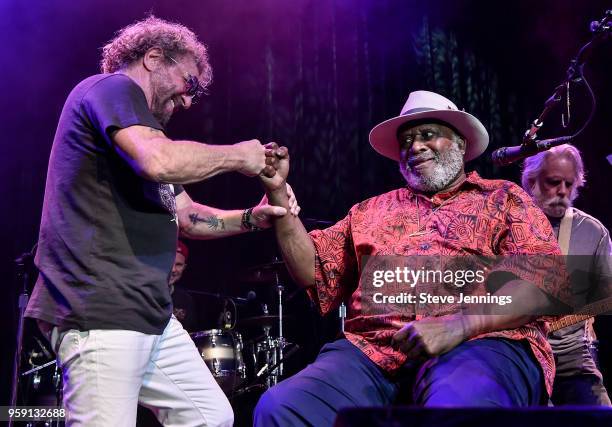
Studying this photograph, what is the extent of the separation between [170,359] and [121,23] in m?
4.54

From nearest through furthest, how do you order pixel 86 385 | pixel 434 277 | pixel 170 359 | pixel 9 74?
pixel 86 385 → pixel 170 359 → pixel 434 277 → pixel 9 74

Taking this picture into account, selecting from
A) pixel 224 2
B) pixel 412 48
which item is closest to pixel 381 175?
pixel 412 48

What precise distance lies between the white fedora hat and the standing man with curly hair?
3.59 ft

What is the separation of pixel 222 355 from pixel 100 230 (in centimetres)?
407

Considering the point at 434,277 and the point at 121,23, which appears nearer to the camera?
the point at 434,277

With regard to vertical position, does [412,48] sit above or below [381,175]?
above

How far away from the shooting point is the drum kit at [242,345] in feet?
20.2

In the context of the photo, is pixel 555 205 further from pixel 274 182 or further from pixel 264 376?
pixel 264 376

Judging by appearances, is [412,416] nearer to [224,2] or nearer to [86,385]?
[86,385]

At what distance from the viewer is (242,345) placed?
665cm

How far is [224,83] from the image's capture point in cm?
650

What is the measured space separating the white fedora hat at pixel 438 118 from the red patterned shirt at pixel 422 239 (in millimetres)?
288

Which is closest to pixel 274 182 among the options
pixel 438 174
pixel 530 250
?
pixel 438 174

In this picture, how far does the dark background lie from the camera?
19.4 feet
